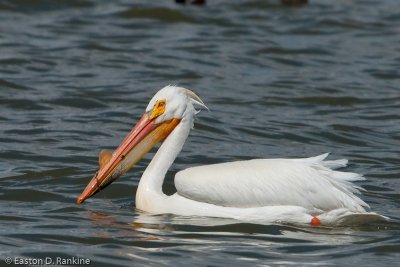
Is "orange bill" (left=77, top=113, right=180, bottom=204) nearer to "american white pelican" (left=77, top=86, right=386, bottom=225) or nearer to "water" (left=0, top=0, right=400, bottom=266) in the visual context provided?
"water" (left=0, top=0, right=400, bottom=266)

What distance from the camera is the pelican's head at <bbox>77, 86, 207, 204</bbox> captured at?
283 inches

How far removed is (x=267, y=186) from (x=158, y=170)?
82 centimetres

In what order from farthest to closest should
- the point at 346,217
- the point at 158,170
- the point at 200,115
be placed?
the point at 200,115 → the point at 158,170 → the point at 346,217

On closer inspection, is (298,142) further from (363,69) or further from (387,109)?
(363,69)

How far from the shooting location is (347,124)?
10.5m

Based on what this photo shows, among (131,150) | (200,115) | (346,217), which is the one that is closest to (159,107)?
(131,150)

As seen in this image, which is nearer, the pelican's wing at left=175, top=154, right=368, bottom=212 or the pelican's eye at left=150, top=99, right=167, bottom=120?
the pelican's wing at left=175, top=154, right=368, bottom=212

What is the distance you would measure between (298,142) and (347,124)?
35.5 inches

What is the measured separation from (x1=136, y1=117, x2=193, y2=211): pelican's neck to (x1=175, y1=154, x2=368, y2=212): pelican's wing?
0.94 ft

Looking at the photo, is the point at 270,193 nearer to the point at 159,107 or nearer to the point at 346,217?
the point at 346,217

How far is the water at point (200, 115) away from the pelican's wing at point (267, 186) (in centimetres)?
17

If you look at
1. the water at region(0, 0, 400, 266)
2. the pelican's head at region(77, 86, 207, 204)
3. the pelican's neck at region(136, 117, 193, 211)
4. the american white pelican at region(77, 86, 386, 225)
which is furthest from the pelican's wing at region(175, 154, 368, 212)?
the pelican's head at region(77, 86, 207, 204)

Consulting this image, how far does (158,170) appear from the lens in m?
7.19

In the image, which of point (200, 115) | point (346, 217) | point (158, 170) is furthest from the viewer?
point (200, 115)
